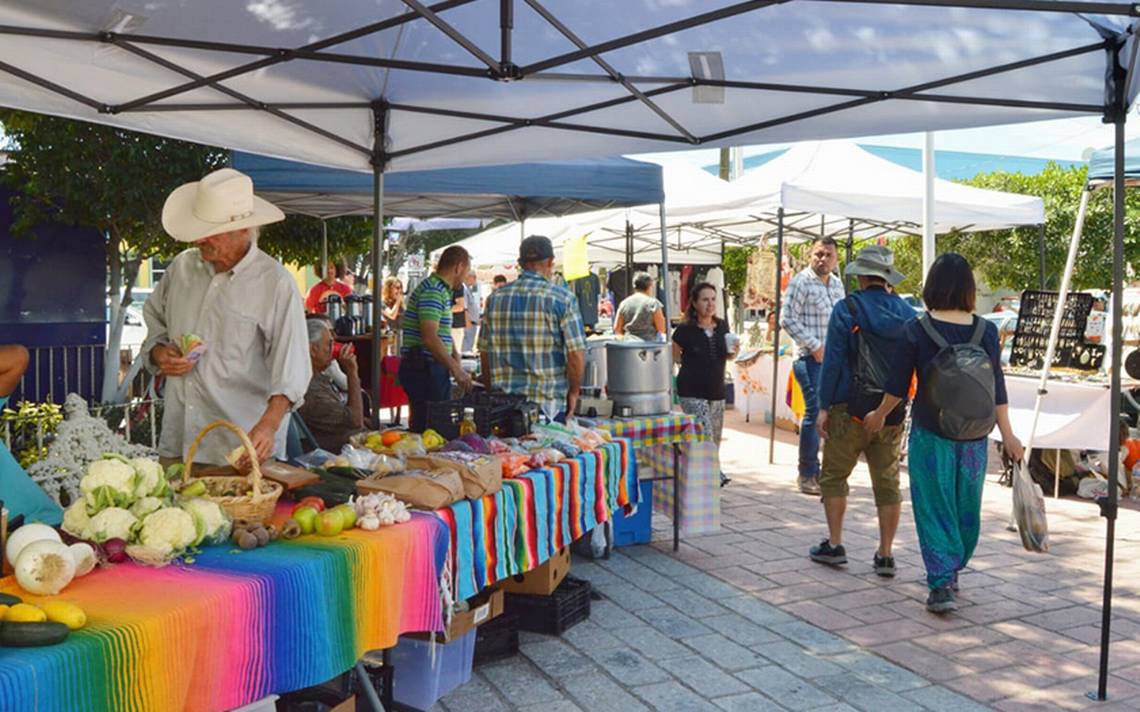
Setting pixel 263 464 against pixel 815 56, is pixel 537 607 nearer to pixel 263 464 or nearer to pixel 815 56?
pixel 263 464

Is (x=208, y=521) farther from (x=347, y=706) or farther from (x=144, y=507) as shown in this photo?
(x=347, y=706)

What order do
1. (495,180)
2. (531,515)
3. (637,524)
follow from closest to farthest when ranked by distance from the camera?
(531,515) < (637,524) < (495,180)

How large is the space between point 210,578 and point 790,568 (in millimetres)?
4035

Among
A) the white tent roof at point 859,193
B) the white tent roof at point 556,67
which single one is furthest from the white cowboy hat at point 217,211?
the white tent roof at point 859,193

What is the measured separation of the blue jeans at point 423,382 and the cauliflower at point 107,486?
402cm

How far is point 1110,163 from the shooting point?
20.7 feet

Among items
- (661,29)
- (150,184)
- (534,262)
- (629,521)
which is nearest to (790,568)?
(629,521)

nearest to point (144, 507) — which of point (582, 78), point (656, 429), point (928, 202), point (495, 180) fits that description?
point (582, 78)

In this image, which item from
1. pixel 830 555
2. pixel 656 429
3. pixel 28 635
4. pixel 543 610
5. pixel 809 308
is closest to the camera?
pixel 28 635

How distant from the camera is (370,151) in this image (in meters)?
5.65

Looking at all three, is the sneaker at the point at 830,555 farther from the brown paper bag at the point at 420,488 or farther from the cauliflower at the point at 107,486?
the cauliflower at the point at 107,486

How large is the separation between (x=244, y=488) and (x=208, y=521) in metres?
0.33

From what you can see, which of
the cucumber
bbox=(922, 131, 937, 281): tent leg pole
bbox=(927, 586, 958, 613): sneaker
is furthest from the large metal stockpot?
bbox=(922, 131, 937, 281): tent leg pole

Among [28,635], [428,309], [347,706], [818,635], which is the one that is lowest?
[818,635]
